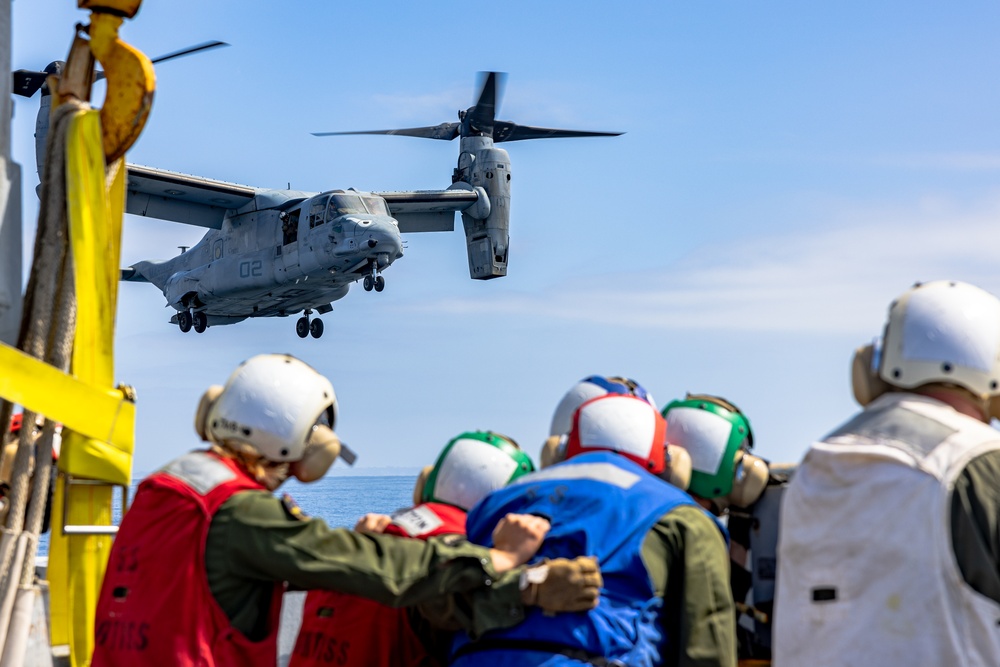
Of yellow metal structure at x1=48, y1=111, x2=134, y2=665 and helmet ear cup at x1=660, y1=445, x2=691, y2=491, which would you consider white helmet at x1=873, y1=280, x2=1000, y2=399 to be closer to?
helmet ear cup at x1=660, y1=445, x2=691, y2=491

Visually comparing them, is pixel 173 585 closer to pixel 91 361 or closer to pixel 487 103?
pixel 91 361

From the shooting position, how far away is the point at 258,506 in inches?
126

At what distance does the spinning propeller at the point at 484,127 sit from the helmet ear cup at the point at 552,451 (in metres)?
39.6

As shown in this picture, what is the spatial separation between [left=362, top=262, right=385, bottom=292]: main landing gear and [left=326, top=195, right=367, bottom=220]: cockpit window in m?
1.55

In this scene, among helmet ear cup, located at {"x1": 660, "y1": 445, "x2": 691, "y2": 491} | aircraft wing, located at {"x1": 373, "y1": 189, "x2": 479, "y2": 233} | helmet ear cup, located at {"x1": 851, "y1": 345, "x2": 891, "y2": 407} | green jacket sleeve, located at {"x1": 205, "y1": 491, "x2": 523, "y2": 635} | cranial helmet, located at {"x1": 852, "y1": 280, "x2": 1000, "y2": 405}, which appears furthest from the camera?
aircraft wing, located at {"x1": 373, "y1": 189, "x2": 479, "y2": 233}

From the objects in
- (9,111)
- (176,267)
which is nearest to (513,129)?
(176,267)

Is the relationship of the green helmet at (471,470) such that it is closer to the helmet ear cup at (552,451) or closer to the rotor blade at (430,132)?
the helmet ear cup at (552,451)

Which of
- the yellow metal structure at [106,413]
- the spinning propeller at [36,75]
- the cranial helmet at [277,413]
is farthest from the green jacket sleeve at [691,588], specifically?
the spinning propeller at [36,75]

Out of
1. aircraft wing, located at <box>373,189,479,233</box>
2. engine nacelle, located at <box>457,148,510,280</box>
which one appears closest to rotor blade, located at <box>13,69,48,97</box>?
aircraft wing, located at <box>373,189,479,233</box>

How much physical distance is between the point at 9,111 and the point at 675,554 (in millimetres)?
3055

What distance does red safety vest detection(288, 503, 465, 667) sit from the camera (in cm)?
392

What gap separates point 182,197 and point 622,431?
3652 centimetres

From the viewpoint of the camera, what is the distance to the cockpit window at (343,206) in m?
33.1

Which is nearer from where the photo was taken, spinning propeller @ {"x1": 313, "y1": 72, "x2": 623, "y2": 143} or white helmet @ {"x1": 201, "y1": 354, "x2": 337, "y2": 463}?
white helmet @ {"x1": 201, "y1": 354, "x2": 337, "y2": 463}
